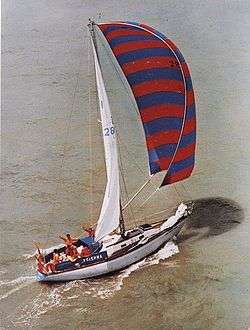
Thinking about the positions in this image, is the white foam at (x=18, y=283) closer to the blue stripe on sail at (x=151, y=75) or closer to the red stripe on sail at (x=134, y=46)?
the blue stripe on sail at (x=151, y=75)

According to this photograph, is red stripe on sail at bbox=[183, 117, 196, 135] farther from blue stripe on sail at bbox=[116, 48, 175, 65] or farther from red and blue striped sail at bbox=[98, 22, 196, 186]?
blue stripe on sail at bbox=[116, 48, 175, 65]

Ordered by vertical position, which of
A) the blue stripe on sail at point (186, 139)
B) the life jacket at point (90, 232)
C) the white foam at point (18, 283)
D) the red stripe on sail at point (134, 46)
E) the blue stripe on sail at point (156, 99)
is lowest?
the white foam at point (18, 283)

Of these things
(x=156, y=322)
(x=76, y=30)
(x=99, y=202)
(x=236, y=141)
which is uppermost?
(x=76, y=30)

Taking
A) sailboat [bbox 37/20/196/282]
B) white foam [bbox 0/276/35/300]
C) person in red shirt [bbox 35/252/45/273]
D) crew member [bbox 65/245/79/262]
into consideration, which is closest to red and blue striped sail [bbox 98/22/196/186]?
sailboat [bbox 37/20/196/282]

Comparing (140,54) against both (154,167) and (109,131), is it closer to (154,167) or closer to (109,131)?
(109,131)

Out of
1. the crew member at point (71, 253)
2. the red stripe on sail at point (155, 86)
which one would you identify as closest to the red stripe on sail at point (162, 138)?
the red stripe on sail at point (155, 86)

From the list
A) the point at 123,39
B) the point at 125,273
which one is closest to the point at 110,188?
the point at 125,273

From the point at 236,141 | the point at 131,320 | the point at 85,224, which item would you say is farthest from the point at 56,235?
the point at 236,141

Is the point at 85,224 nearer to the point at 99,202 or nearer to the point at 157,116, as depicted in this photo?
the point at 99,202

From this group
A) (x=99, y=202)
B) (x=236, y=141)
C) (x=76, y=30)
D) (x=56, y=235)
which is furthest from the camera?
(x=76, y=30)
